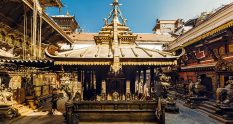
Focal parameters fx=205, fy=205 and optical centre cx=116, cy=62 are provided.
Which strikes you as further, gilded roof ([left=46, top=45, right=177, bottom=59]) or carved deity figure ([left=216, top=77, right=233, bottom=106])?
carved deity figure ([left=216, top=77, right=233, bottom=106])

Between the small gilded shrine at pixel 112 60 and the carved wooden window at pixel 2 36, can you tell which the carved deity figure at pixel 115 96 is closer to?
the small gilded shrine at pixel 112 60

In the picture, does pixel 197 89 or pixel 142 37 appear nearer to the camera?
pixel 197 89

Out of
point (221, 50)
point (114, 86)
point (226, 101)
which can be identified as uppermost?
point (221, 50)

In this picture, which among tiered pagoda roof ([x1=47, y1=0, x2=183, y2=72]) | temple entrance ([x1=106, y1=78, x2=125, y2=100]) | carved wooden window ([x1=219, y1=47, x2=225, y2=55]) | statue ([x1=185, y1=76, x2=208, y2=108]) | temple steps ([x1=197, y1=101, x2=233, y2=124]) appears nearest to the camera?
tiered pagoda roof ([x1=47, y1=0, x2=183, y2=72])

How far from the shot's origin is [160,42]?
147 ft

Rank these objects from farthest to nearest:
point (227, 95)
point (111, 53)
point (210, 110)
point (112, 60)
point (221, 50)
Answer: point (221, 50) → point (210, 110) → point (227, 95) → point (111, 53) → point (112, 60)

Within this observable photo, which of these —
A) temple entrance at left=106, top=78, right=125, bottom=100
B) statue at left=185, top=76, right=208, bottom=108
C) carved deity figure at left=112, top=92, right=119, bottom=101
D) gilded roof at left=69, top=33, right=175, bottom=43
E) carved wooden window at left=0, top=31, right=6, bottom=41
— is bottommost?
statue at left=185, top=76, right=208, bottom=108

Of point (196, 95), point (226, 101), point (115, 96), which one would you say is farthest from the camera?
point (196, 95)

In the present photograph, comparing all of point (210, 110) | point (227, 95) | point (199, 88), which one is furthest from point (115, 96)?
point (199, 88)

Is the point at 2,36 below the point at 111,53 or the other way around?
the other way around

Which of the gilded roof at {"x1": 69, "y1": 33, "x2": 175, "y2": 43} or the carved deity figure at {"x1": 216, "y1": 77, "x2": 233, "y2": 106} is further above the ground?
the gilded roof at {"x1": 69, "y1": 33, "x2": 175, "y2": 43}

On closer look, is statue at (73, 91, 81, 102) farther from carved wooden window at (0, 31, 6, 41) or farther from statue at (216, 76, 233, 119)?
carved wooden window at (0, 31, 6, 41)

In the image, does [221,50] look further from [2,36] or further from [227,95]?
[2,36]

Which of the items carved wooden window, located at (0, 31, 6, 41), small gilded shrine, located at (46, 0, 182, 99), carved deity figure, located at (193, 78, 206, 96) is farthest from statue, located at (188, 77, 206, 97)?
carved wooden window, located at (0, 31, 6, 41)
